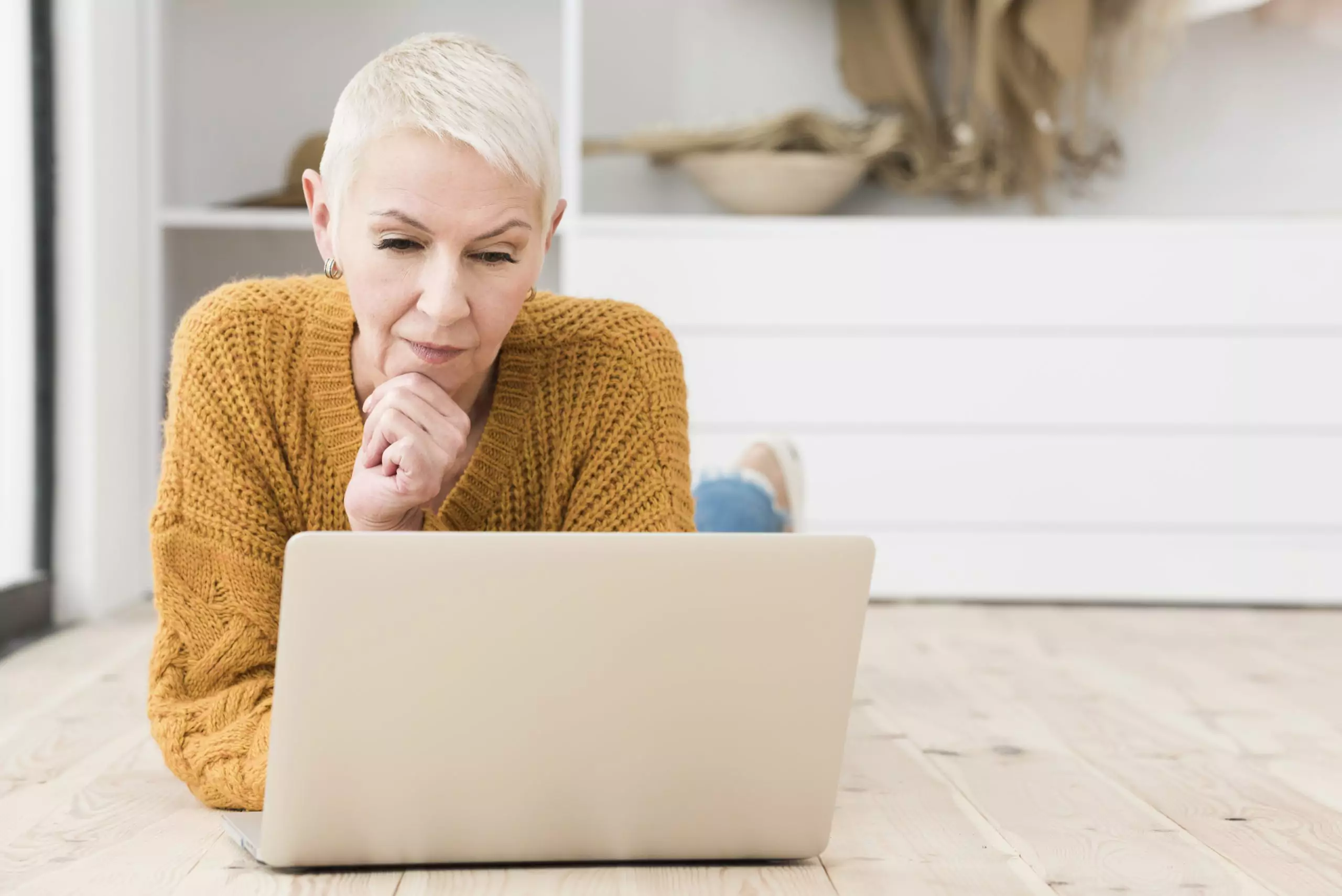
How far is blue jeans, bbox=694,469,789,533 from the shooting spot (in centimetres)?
193

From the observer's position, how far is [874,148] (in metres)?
2.86

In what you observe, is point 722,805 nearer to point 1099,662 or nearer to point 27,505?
point 1099,662

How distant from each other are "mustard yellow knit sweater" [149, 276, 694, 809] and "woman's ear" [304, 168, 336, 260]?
0.34 feet

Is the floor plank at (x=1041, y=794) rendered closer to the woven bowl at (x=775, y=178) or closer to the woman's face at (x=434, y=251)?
the woman's face at (x=434, y=251)

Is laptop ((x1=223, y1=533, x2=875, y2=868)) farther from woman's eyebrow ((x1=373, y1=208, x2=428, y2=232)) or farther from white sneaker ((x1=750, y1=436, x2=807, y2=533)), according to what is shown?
white sneaker ((x1=750, y1=436, x2=807, y2=533))

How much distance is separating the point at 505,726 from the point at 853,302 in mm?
1965

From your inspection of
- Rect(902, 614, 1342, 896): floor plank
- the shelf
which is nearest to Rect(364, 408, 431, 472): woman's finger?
Rect(902, 614, 1342, 896): floor plank

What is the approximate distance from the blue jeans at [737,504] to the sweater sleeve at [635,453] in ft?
2.27

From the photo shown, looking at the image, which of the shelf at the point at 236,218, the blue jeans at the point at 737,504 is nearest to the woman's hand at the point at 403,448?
the blue jeans at the point at 737,504

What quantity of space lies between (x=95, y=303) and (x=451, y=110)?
1.60 meters

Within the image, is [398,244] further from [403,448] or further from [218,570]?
[218,570]

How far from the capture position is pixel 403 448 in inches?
39.3

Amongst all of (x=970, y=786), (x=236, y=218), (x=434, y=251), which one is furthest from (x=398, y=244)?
(x=236, y=218)

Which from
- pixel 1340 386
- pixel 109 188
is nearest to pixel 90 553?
pixel 109 188
